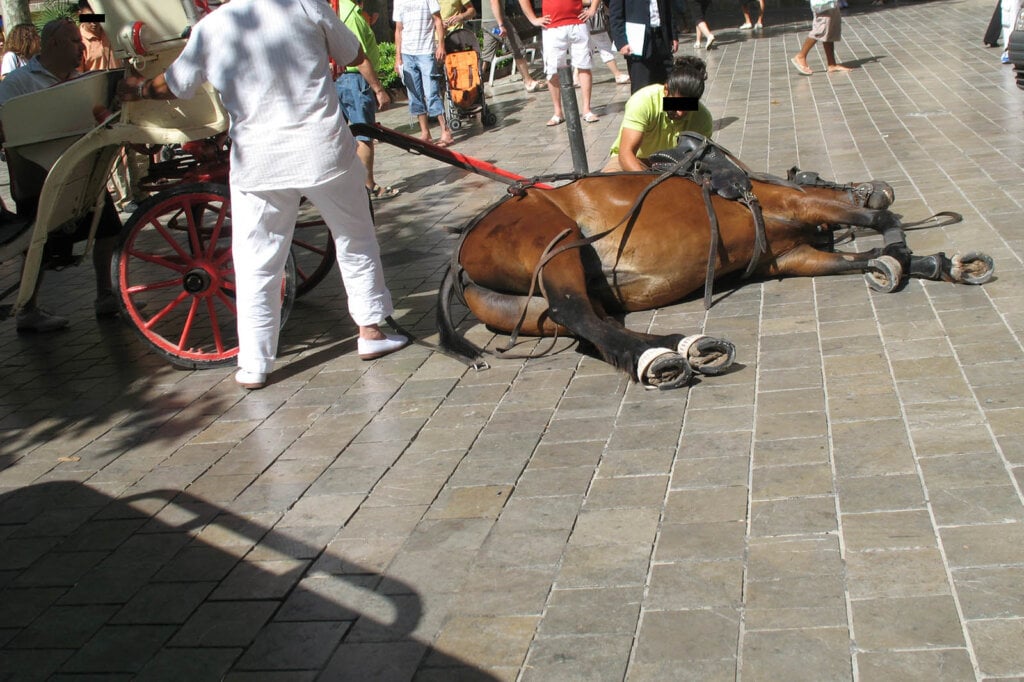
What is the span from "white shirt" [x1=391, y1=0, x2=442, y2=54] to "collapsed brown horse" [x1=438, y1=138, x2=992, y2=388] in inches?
278

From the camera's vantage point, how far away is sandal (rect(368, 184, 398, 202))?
32.8 feet

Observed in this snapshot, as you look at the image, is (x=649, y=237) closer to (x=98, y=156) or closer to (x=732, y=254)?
(x=732, y=254)

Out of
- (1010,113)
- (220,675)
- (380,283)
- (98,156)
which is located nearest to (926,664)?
(220,675)

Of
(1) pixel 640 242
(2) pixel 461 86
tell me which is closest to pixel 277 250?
(1) pixel 640 242

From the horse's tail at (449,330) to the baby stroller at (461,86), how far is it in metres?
7.81

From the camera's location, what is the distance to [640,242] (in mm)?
5348

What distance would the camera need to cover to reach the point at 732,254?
5.55 m

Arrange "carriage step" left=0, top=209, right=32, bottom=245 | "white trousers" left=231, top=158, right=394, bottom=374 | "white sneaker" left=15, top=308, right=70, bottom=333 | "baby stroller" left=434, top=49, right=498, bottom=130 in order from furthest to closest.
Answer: "baby stroller" left=434, top=49, right=498, bottom=130, "white sneaker" left=15, top=308, right=70, bottom=333, "carriage step" left=0, top=209, right=32, bottom=245, "white trousers" left=231, top=158, right=394, bottom=374

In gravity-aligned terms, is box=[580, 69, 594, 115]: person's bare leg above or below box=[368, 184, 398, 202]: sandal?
above

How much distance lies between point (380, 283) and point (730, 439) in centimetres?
234

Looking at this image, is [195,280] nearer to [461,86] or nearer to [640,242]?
[640,242]

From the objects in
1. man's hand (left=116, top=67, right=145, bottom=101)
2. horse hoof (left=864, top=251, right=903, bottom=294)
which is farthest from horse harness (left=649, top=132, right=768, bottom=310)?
man's hand (left=116, top=67, right=145, bottom=101)

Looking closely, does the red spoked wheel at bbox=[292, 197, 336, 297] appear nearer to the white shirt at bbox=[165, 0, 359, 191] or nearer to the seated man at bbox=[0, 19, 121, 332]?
the white shirt at bbox=[165, 0, 359, 191]

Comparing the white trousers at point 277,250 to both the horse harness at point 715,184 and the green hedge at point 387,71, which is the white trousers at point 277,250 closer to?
the horse harness at point 715,184
